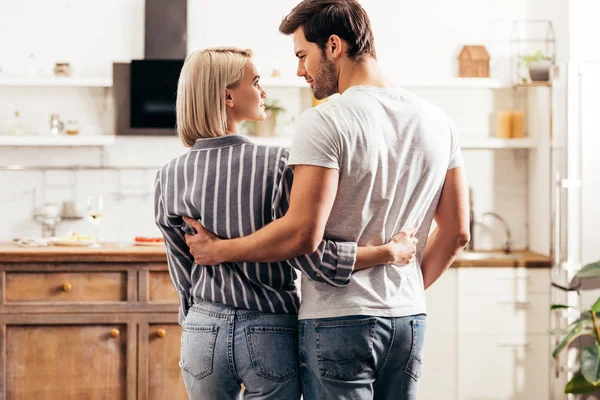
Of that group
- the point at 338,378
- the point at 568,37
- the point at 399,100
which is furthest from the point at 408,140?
the point at 568,37

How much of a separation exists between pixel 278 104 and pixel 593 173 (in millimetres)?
1863

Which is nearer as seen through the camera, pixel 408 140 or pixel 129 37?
pixel 408 140

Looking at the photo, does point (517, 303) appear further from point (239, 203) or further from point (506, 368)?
point (239, 203)

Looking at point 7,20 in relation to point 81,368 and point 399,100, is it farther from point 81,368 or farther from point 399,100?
point 399,100

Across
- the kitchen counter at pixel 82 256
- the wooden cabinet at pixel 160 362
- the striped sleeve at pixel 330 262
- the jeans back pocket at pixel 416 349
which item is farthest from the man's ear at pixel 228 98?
the wooden cabinet at pixel 160 362

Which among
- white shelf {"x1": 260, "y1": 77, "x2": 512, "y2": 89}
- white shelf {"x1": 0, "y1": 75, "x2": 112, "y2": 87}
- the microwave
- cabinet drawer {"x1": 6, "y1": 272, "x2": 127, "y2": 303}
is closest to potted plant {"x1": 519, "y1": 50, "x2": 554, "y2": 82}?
white shelf {"x1": 260, "y1": 77, "x2": 512, "y2": 89}

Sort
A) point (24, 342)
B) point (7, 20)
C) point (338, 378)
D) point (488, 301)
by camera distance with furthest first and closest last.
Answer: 1. point (7, 20)
2. point (488, 301)
3. point (24, 342)
4. point (338, 378)

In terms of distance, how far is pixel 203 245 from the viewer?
1.61 metres

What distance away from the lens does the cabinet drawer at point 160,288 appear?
3.85 m

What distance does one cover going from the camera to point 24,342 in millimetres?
3826

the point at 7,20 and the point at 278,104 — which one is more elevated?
the point at 7,20

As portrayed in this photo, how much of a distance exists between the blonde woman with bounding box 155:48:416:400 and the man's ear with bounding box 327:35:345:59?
0.65ft

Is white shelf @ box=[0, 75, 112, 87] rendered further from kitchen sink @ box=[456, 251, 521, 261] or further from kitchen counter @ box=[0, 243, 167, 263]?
kitchen sink @ box=[456, 251, 521, 261]

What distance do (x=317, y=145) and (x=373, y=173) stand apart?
131 millimetres
